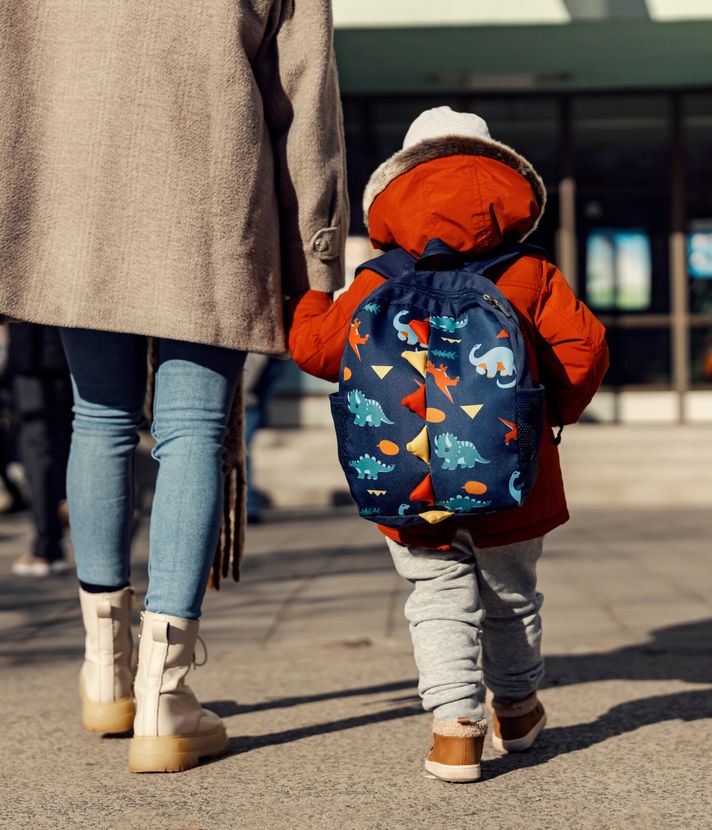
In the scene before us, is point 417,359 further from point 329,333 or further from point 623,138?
point 623,138

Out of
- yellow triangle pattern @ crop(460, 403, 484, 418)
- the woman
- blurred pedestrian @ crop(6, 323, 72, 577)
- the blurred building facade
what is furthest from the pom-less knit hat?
the blurred building facade

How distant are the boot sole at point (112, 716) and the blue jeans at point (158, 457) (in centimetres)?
26

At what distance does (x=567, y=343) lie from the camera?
2465 mm

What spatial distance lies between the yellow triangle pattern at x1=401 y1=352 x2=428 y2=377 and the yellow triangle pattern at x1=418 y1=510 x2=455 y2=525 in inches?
9.9

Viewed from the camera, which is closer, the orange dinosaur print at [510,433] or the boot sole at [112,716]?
the orange dinosaur print at [510,433]

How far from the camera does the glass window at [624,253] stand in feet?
45.1

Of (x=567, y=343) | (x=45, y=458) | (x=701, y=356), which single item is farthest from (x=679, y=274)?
(x=567, y=343)

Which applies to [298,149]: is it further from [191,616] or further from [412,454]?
[191,616]

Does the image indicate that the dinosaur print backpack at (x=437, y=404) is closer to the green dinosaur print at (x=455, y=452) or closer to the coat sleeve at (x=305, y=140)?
the green dinosaur print at (x=455, y=452)

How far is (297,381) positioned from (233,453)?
1033cm

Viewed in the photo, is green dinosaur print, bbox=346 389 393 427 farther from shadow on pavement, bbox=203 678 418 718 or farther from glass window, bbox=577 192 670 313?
glass window, bbox=577 192 670 313

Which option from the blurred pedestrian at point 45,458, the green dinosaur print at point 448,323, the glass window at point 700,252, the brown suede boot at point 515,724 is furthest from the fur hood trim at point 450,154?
Answer: the glass window at point 700,252

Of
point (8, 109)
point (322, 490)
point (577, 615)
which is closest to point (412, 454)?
point (8, 109)

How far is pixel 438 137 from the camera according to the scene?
8.73 ft
